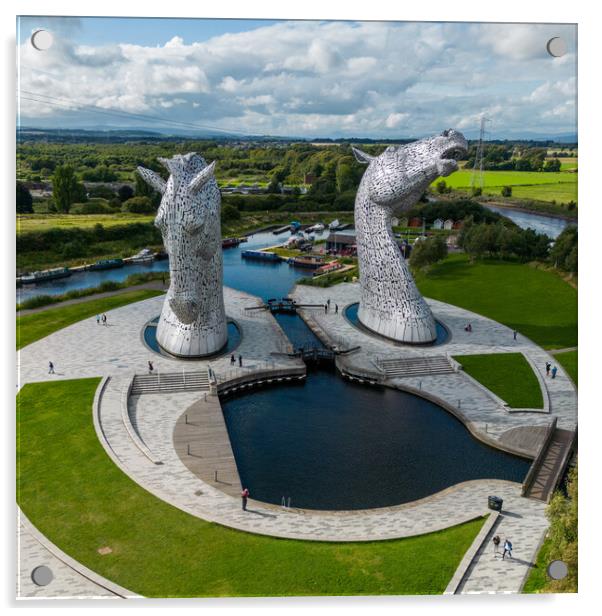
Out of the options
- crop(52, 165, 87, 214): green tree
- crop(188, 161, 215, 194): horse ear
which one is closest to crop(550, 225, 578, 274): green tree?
crop(188, 161, 215, 194): horse ear

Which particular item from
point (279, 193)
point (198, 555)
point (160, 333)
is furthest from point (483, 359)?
point (279, 193)

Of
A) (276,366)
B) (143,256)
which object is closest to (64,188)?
(143,256)

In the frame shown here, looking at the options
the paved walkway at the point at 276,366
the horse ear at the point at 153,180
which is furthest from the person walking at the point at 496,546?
the horse ear at the point at 153,180

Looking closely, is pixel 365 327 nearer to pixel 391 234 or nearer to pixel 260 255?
pixel 391 234

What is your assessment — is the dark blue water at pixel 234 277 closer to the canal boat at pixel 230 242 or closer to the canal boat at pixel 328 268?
the canal boat at pixel 328 268

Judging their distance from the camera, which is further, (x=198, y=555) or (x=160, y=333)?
(x=160, y=333)

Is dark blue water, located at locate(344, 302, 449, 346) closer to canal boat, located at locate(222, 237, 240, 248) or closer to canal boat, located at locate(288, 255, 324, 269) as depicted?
canal boat, located at locate(288, 255, 324, 269)

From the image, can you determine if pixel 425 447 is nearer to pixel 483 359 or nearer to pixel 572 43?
pixel 483 359
